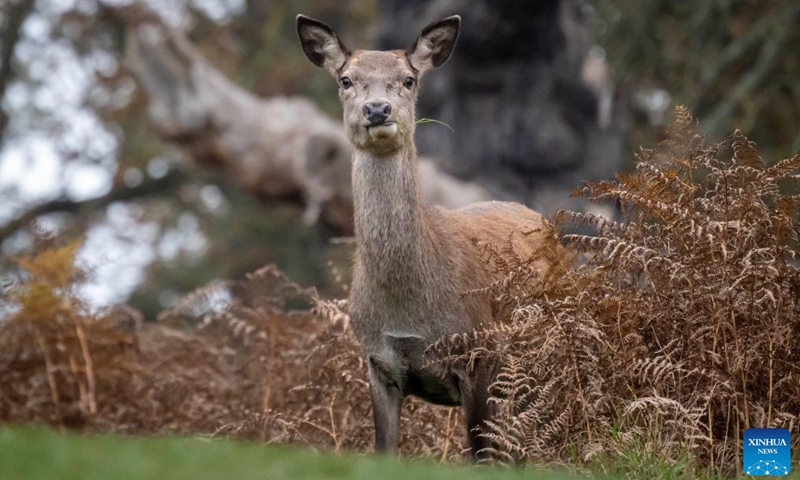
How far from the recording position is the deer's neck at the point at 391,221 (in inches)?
331

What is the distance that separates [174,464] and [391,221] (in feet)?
9.42

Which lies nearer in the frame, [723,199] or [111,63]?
[723,199]

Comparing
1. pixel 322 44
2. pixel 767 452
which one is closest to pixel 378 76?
pixel 322 44

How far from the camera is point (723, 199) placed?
8062 millimetres

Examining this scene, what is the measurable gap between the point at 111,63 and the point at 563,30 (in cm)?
1127

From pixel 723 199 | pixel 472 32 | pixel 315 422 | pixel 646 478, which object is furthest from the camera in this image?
pixel 472 32

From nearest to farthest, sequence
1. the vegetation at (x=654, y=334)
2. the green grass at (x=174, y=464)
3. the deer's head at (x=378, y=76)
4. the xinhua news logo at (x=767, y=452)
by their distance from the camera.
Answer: the green grass at (x=174, y=464) < the xinhua news logo at (x=767, y=452) < the vegetation at (x=654, y=334) < the deer's head at (x=378, y=76)

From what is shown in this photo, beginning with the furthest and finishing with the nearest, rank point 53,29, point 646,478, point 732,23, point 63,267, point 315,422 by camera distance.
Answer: point 53,29 < point 732,23 < point 63,267 < point 315,422 < point 646,478

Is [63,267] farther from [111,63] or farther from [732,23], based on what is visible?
[111,63]

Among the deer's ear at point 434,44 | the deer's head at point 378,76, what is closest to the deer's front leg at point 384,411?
the deer's head at point 378,76

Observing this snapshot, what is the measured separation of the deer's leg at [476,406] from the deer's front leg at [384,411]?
0.41 m

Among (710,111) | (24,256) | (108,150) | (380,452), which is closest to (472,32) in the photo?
(710,111)

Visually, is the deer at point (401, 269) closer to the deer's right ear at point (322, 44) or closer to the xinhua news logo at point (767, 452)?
the deer's right ear at point (322, 44)

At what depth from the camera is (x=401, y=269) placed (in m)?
8.41
